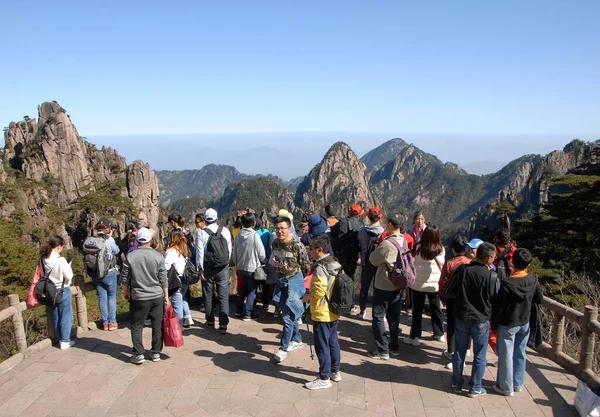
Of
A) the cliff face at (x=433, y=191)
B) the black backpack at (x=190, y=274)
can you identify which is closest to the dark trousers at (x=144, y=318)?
the black backpack at (x=190, y=274)

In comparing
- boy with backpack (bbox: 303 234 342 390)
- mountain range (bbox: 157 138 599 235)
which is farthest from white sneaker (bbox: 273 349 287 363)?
mountain range (bbox: 157 138 599 235)

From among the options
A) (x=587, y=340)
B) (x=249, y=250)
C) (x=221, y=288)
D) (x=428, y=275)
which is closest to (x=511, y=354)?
(x=587, y=340)

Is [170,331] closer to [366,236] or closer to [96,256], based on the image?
[96,256]

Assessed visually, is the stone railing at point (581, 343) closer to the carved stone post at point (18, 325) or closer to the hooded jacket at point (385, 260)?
the hooded jacket at point (385, 260)

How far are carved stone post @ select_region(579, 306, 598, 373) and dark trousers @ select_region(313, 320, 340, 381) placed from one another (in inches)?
113

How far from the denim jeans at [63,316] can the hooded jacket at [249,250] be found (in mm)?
2427

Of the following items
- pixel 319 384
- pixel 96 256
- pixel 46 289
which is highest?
pixel 96 256

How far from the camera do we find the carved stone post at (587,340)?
498cm

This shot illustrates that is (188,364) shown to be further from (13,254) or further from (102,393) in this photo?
(13,254)

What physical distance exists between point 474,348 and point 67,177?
2564 inches

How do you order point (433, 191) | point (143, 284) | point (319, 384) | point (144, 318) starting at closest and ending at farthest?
point (319, 384)
point (143, 284)
point (144, 318)
point (433, 191)

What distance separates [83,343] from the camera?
6363mm

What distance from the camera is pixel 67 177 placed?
60.0m

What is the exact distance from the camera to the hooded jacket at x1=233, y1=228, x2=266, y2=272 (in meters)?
6.63
